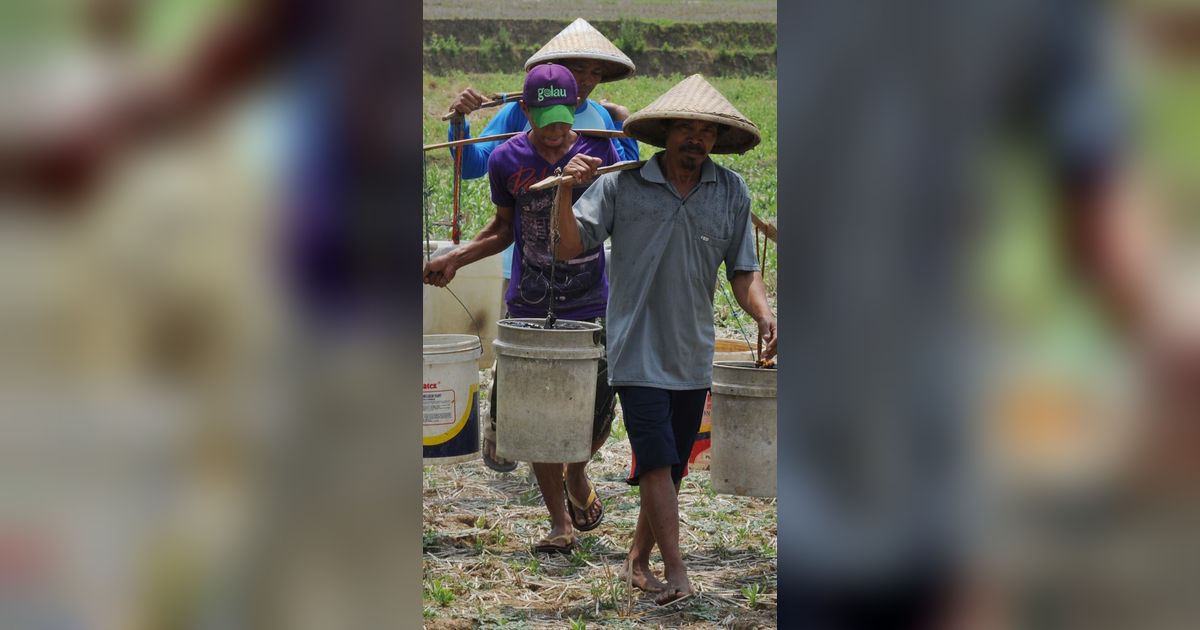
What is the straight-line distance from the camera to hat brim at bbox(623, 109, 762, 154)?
4.33 m

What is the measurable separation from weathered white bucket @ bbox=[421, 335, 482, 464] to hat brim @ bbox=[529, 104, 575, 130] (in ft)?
2.82

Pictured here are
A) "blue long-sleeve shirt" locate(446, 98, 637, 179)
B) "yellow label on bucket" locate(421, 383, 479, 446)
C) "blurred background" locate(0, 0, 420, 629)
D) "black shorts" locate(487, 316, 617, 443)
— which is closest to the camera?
"blurred background" locate(0, 0, 420, 629)

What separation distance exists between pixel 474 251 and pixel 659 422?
1.14m

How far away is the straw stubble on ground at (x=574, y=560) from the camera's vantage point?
14.4ft

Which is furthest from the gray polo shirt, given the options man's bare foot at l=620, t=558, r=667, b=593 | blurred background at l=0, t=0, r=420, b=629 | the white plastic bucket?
blurred background at l=0, t=0, r=420, b=629

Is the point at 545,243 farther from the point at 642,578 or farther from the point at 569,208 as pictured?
the point at 642,578

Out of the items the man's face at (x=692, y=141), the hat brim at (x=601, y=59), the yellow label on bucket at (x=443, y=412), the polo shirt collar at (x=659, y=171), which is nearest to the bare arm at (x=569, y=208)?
the polo shirt collar at (x=659, y=171)

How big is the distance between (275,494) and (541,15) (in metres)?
22.4

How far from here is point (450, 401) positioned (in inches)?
195

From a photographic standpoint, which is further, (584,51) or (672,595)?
(584,51)

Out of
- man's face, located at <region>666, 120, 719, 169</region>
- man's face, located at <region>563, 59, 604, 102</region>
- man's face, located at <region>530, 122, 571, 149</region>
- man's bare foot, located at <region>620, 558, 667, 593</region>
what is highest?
man's face, located at <region>563, 59, 604, 102</region>

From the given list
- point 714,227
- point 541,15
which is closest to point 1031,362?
point 714,227

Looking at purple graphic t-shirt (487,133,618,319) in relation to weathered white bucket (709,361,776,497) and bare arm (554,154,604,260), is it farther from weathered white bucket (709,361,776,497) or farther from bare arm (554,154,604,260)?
weathered white bucket (709,361,776,497)

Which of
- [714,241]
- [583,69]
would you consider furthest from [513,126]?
[714,241]
